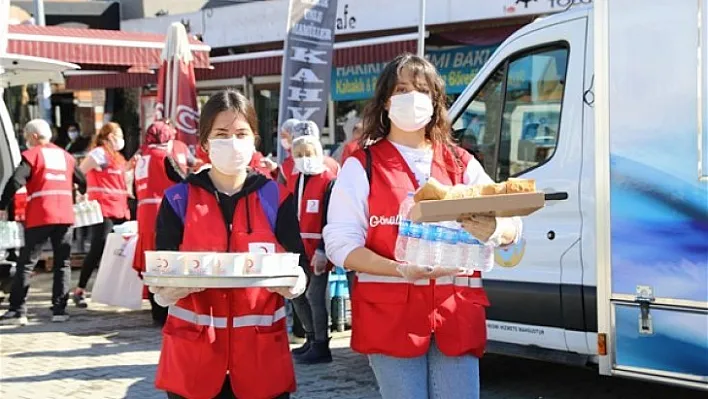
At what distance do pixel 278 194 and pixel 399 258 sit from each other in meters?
0.68

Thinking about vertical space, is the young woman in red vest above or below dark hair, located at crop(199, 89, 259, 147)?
below

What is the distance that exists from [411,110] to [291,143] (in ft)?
16.0

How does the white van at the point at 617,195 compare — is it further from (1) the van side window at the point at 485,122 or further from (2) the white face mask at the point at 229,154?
(2) the white face mask at the point at 229,154

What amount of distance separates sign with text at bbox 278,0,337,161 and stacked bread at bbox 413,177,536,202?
649 cm

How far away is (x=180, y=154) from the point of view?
896cm

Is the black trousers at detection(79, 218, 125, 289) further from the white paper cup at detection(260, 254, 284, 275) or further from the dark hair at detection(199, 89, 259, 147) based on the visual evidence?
the white paper cup at detection(260, 254, 284, 275)

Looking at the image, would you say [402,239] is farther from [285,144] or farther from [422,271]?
[285,144]

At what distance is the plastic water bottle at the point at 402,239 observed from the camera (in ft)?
10.2

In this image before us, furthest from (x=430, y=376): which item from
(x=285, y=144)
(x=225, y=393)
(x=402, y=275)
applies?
(x=285, y=144)

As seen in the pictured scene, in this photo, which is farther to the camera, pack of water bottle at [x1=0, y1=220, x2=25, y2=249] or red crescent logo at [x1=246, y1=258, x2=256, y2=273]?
pack of water bottle at [x1=0, y1=220, x2=25, y2=249]

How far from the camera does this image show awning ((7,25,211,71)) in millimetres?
12250

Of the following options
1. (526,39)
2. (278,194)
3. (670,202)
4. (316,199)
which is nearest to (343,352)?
(316,199)

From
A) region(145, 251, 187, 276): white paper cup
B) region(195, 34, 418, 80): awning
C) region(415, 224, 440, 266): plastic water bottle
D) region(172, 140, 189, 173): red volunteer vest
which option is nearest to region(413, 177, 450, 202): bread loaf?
region(415, 224, 440, 266): plastic water bottle

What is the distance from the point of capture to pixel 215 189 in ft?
11.6
